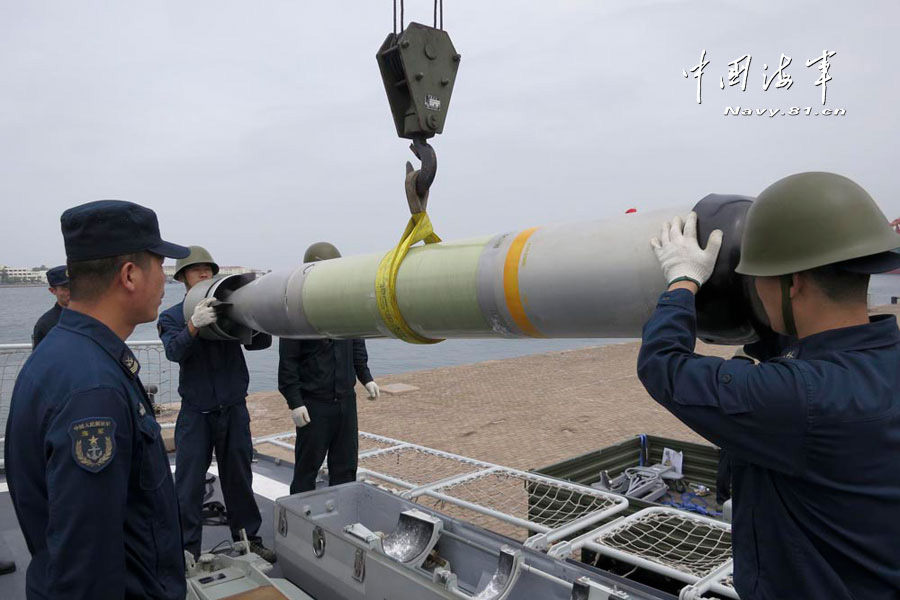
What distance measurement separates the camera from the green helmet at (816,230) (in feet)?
4.41

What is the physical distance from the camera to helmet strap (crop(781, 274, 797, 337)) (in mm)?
1426

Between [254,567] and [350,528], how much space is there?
63 centimetres

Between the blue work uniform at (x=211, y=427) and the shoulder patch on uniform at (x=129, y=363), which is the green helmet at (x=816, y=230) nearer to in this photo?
the shoulder patch on uniform at (x=129, y=363)

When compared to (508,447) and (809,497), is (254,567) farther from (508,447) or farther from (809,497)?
(508,447)

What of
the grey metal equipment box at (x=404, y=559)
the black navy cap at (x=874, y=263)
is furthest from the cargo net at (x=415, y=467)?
the black navy cap at (x=874, y=263)

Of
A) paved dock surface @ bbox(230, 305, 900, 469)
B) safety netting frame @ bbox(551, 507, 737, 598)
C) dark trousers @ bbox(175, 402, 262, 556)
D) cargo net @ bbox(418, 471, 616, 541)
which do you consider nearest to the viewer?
safety netting frame @ bbox(551, 507, 737, 598)

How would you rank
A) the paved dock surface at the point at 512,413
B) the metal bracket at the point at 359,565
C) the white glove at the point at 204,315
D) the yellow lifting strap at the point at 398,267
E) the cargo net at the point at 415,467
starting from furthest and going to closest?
the paved dock surface at the point at 512,413 < the cargo net at the point at 415,467 < the white glove at the point at 204,315 < the metal bracket at the point at 359,565 < the yellow lifting strap at the point at 398,267

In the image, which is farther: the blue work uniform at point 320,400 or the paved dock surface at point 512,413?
the paved dock surface at point 512,413

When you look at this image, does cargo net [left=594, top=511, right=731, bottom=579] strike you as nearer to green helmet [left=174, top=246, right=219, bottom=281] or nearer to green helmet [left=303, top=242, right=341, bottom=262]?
green helmet [left=303, top=242, right=341, bottom=262]

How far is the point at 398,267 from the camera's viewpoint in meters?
2.33

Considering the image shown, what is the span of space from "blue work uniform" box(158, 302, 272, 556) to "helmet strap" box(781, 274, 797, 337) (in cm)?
291

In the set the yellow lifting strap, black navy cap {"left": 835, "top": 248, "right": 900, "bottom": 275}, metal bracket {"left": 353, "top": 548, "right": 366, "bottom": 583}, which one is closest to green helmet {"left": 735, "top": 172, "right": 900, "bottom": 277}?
black navy cap {"left": 835, "top": 248, "right": 900, "bottom": 275}

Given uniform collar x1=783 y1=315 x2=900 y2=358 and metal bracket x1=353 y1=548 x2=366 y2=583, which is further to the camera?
metal bracket x1=353 y1=548 x2=366 y2=583

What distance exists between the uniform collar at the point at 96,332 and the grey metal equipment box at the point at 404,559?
1.37 meters
